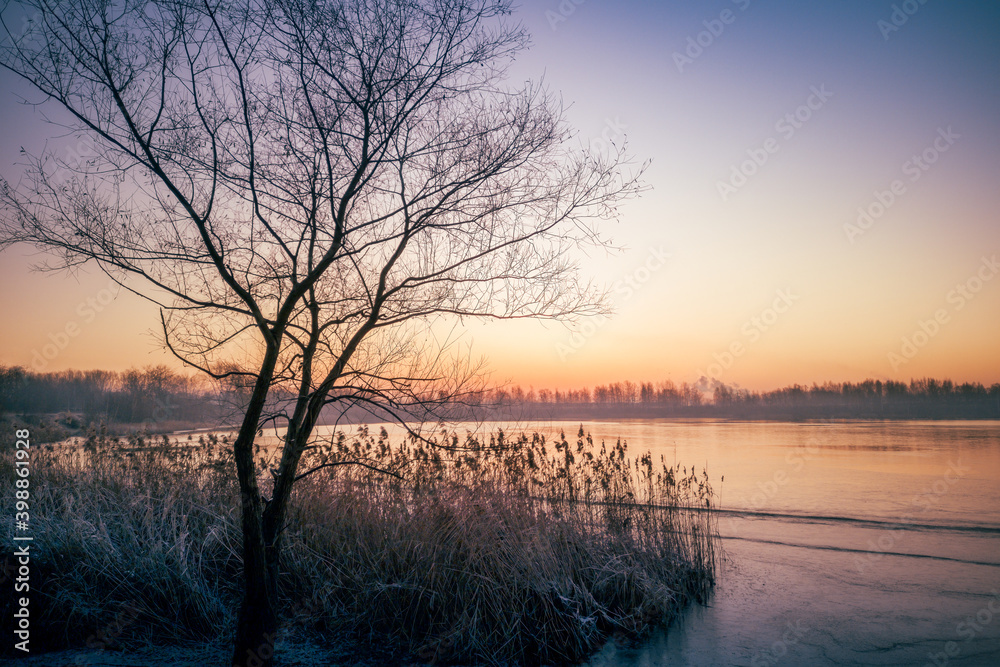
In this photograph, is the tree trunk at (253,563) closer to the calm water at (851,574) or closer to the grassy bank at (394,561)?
the grassy bank at (394,561)

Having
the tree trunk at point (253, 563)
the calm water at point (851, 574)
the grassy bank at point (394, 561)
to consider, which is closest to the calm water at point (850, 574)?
the calm water at point (851, 574)

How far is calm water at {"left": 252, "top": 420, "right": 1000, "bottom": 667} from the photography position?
491 centimetres

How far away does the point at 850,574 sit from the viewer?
22.6 feet

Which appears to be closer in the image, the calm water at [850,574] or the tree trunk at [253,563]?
the tree trunk at [253,563]


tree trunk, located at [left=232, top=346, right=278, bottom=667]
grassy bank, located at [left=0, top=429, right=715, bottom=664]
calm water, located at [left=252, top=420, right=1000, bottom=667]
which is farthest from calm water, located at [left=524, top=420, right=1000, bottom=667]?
tree trunk, located at [left=232, top=346, right=278, bottom=667]

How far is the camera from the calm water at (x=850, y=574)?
16.1 ft

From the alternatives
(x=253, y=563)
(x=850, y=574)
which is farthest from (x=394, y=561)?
(x=850, y=574)

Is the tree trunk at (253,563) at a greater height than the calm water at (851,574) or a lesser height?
greater

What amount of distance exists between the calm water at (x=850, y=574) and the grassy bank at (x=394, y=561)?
0.56m

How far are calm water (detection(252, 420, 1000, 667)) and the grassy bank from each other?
0.56 m

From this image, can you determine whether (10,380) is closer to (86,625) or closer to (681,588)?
(86,625)

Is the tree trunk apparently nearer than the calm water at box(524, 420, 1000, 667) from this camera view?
Yes

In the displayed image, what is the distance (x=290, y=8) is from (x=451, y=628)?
5290mm

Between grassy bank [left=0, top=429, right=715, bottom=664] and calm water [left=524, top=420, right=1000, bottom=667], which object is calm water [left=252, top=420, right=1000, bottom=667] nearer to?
calm water [left=524, top=420, right=1000, bottom=667]
